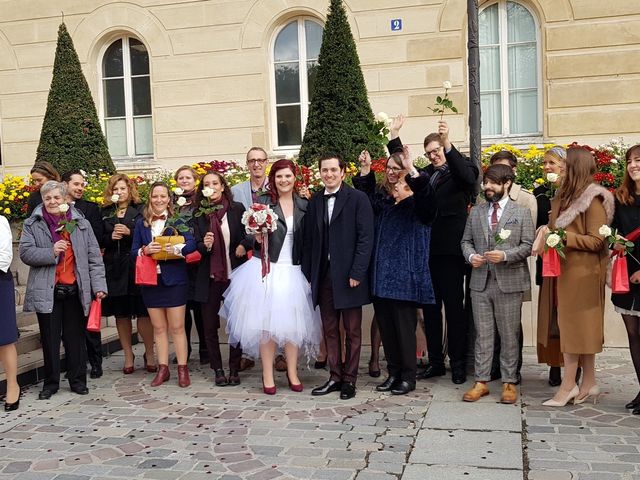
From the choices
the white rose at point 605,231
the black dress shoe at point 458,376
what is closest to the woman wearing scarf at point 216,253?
the black dress shoe at point 458,376

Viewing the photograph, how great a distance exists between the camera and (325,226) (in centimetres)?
684

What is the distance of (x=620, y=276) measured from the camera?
590 cm

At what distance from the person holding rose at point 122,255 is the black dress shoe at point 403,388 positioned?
9.26 ft

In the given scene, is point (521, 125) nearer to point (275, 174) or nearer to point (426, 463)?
point (275, 174)

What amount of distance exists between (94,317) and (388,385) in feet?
9.37

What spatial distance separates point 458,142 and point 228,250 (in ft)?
23.7

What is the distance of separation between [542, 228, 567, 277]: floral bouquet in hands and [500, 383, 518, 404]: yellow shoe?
1030 mm

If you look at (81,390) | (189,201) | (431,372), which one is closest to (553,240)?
(431,372)

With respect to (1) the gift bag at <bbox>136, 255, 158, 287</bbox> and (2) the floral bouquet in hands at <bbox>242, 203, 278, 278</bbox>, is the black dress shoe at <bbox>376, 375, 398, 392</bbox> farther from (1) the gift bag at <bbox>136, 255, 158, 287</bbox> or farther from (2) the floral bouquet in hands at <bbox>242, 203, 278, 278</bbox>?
(1) the gift bag at <bbox>136, 255, 158, 287</bbox>

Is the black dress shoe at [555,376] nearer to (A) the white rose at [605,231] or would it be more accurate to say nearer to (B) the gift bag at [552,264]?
(B) the gift bag at [552,264]

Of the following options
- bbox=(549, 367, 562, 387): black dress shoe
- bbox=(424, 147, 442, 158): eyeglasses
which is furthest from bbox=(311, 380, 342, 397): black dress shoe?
bbox=(424, 147, 442, 158): eyeglasses

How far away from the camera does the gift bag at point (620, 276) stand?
5.87 m

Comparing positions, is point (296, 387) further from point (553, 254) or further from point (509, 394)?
point (553, 254)

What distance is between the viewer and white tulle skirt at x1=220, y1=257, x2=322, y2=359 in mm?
6812
